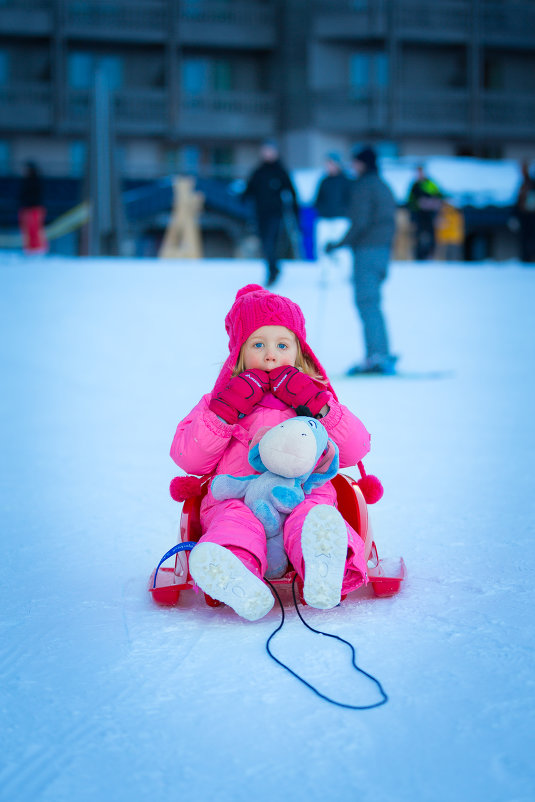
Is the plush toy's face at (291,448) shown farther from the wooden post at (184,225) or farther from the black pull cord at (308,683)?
the wooden post at (184,225)

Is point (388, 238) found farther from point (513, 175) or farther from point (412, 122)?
point (412, 122)

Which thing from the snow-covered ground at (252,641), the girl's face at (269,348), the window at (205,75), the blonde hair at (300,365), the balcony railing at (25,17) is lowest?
the snow-covered ground at (252,641)

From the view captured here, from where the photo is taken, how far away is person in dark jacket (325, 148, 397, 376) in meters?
5.63

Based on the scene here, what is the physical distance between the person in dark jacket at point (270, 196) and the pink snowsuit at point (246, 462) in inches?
294

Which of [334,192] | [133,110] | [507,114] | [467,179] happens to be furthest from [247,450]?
[507,114]

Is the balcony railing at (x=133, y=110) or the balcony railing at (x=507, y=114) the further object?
the balcony railing at (x=507, y=114)

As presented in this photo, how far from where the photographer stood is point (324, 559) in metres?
1.64

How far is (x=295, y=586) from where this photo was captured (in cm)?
197

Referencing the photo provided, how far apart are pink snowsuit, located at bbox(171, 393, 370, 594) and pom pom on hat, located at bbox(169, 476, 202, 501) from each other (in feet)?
0.10

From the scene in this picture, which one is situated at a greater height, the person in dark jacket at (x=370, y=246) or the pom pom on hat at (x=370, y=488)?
the person in dark jacket at (x=370, y=246)

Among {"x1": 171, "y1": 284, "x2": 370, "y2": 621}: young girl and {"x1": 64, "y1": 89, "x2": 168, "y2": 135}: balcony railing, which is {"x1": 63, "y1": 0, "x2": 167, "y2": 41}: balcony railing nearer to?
{"x1": 64, "y1": 89, "x2": 168, "y2": 135}: balcony railing

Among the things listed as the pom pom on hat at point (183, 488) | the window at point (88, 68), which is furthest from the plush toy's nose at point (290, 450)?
the window at point (88, 68)

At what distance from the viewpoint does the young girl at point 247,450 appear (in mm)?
1636

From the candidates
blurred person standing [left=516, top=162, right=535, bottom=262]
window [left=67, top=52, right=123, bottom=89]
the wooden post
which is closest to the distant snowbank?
the wooden post
